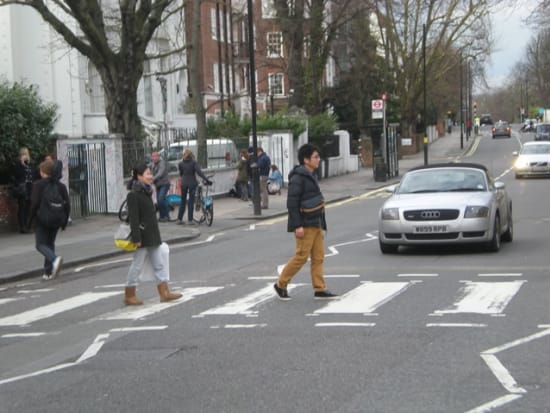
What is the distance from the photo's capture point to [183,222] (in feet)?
76.1

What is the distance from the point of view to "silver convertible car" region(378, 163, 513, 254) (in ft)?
46.3

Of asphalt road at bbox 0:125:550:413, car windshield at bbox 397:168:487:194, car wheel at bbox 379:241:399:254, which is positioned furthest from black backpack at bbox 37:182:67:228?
car windshield at bbox 397:168:487:194

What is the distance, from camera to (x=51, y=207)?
543 inches

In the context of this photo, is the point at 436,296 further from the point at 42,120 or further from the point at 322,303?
the point at 42,120

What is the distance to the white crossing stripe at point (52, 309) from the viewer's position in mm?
10438

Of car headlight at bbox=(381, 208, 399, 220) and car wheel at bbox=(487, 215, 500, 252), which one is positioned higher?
car headlight at bbox=(381, 208, 399, 220)

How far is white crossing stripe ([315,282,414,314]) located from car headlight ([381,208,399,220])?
2.83 meters

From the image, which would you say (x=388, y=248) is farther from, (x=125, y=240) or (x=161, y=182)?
(x=161, y=182)

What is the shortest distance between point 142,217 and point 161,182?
39.8 feet

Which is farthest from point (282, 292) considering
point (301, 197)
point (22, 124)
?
point (22, 124)

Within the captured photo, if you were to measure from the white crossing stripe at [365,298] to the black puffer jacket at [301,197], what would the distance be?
0.94 meters

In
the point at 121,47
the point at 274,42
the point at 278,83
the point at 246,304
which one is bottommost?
the point at 246,304

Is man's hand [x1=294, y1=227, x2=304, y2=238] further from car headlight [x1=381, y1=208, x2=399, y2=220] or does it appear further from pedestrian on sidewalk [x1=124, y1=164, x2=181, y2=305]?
car headlight [x1=381, y1=208, x2=399, y2=220]

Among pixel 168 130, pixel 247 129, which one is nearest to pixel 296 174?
pixel 168 130
